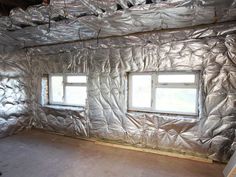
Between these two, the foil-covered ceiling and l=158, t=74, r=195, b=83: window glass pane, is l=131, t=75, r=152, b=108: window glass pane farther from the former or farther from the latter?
the foil-covered ceiling

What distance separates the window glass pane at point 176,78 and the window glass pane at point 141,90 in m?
0.21

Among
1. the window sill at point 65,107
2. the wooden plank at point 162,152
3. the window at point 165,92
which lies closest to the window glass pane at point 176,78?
the window at point 165,92

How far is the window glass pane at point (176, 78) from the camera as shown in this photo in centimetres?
256

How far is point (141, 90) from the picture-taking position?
2.90 metres

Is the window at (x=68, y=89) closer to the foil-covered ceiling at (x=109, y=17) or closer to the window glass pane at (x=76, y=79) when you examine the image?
the window glass pane at (x=76, y=79)

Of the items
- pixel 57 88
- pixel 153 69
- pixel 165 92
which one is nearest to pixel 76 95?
pixel 57 88

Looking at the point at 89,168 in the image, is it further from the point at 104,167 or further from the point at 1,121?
the point at 1,121

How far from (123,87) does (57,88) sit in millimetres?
1716

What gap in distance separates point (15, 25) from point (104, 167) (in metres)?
2.34

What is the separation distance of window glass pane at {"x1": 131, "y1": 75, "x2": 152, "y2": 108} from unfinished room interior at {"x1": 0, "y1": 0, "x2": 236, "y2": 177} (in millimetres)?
Answer: 18

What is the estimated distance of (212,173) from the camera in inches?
83.0

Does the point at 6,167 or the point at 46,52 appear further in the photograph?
the point at 46,52

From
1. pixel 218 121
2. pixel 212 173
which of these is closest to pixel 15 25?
pixel 218 121

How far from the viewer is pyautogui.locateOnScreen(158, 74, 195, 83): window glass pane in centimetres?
256
